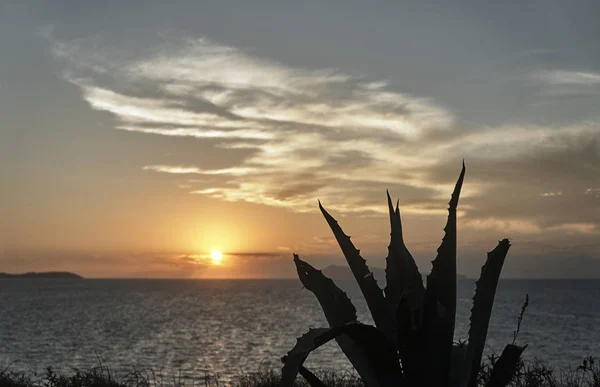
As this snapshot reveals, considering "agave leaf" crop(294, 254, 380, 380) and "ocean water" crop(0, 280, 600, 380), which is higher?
"agave leaf" crop(294, 254, 380, 380)

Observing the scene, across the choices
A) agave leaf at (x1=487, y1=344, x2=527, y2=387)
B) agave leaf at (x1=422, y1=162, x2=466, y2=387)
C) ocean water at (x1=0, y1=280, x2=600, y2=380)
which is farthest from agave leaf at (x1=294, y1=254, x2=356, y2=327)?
ocean water at (x1=0, y1=280, x2=600, y2=380)

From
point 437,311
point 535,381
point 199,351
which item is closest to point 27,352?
point 199,351

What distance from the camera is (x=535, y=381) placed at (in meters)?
7.68

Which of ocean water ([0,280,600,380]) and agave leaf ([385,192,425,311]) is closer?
agave leaf ([385,192,425,311])

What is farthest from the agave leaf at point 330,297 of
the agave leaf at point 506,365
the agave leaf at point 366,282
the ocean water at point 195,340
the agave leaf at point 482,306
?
the ocean water at point 195,340

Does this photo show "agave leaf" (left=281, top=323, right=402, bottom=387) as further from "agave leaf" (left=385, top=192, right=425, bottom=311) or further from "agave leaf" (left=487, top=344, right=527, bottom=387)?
"agave leaf" (left=487, top=344, right=527, bottom=387)

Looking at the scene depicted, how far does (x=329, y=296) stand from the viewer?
4.39 meters

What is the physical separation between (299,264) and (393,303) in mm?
652

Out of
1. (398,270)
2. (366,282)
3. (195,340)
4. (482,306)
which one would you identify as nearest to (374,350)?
(366,282)

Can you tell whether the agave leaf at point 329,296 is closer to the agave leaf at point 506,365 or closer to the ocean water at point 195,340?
the agave leaf at point 506,365

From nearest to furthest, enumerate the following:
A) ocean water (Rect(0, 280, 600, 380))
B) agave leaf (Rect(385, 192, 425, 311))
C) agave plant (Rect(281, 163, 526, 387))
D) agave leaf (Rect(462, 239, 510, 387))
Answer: agave plant (Rect(281, 163, 526, 387))
agave leaf (Rect(462, 239, 510, 387))
agave leaf (Rect(385, 192, 425, 311))
ocean water (Rect(0, 280, 600, 380))

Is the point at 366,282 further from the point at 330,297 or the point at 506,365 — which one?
the point at 506,365

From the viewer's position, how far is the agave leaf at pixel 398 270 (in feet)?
14.1

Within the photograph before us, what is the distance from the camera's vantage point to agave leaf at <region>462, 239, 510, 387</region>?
4145 mm
